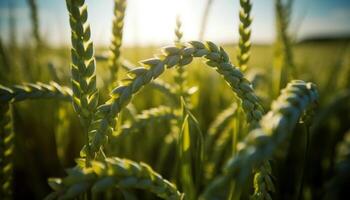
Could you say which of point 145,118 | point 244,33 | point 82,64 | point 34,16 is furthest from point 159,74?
point 34,16

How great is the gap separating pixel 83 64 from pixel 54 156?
1086 millimetres

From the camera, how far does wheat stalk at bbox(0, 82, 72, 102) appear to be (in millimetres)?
482

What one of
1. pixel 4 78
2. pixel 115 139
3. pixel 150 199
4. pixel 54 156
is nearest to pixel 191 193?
pixel 115 139

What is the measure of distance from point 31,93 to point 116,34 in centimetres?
17

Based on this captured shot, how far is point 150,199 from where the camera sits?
100 centimetres

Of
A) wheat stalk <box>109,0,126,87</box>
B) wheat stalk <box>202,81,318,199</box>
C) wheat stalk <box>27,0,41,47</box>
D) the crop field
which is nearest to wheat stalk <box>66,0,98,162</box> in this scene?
the crop field

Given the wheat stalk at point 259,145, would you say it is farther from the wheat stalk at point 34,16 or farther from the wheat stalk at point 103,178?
the wheat stalk at point 34,16

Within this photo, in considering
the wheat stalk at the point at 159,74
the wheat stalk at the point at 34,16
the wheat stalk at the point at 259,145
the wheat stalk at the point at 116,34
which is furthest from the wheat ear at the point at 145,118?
the wheat stalk at the point at 34,16

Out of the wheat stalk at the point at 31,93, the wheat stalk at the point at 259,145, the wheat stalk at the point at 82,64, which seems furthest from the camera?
the wheat stalk at the point at 31,93

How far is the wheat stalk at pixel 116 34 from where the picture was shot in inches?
20.3

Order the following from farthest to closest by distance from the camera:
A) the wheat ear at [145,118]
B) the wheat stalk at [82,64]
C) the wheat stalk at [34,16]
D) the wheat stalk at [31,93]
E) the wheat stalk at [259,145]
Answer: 1. the wheat stalk at [34,16]
2. the wheat ear at [145,118]
3. the wheat stalk at [31,93]
4. the wheat stalk at [82,64]
5. the wheat stalk at [259,145]

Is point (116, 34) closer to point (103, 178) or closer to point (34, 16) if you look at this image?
point (103, 178)

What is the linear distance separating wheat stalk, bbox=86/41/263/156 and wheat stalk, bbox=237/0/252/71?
0.09 m

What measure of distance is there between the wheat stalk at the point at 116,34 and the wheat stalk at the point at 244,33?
19 centimetres
